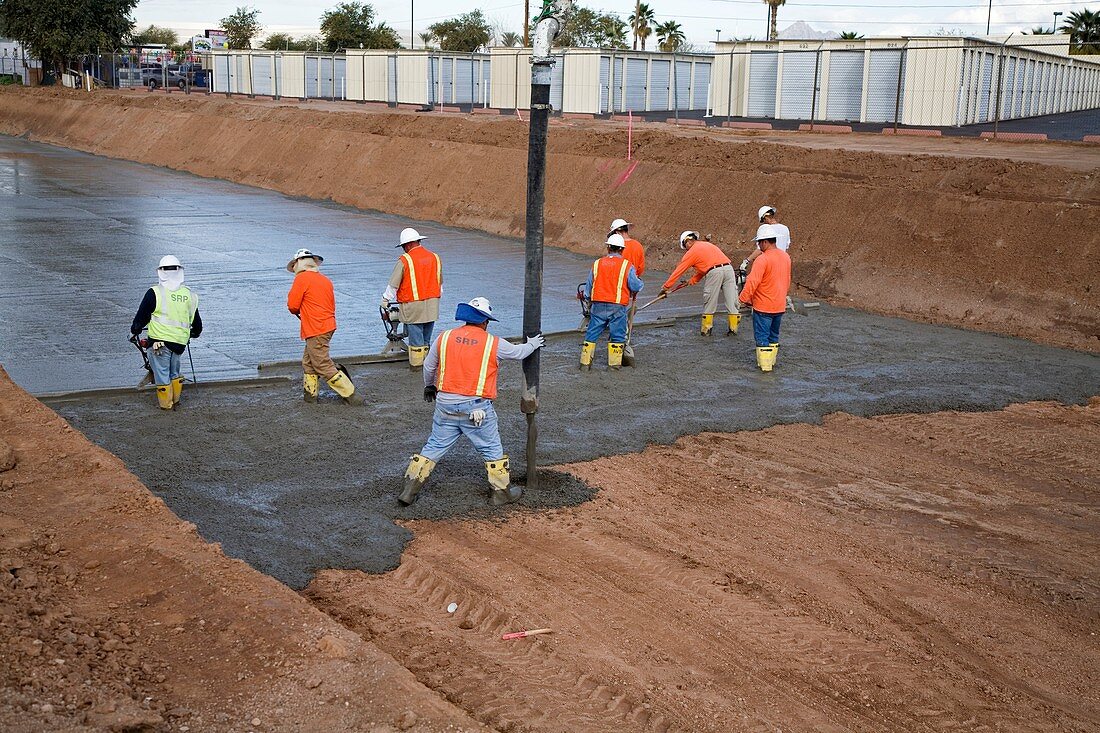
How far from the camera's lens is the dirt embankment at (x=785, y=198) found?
17891mm

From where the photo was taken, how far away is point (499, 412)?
1164 centimetres

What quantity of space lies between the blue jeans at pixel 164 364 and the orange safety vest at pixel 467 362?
399 centimetres

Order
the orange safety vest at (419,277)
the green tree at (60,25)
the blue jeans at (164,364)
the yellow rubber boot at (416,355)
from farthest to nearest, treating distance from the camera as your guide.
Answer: the green tree at (60,25) < the yellow rubber boot at (416,355) < the orange safety vest at (419,277) < the blue jeans at (164,364)

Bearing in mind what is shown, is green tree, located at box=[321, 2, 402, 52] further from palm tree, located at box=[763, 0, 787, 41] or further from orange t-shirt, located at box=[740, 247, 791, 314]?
orange t-shirt, located at box=[740, 247, 791, 314]

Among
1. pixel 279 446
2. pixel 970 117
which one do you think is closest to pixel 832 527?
pixel 279 446

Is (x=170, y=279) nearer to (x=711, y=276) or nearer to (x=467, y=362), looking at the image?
(x=467, y=362)

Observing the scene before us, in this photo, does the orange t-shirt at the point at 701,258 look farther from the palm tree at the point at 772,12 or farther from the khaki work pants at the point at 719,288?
the palm tree at the point at 772,12

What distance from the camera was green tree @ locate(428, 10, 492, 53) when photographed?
82812 millimetres

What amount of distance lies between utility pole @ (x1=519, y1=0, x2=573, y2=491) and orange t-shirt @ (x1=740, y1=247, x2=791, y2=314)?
5.34 meters

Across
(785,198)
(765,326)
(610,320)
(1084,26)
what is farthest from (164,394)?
(1084,26)

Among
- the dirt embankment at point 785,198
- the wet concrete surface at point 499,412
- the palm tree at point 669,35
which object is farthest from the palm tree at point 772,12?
the wet concrete surface at point 499,412

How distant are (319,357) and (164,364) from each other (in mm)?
1617

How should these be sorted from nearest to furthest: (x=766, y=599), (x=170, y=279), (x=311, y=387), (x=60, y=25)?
(x=766, y=599)
(x=170, y=279)
(x=311, y=387)
(x=60, y=25)

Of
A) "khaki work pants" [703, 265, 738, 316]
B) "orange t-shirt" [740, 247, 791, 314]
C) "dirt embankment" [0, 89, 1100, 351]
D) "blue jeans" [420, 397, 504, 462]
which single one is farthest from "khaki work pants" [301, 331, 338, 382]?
"dirt embankment" [0, 89, 1100, 351]
